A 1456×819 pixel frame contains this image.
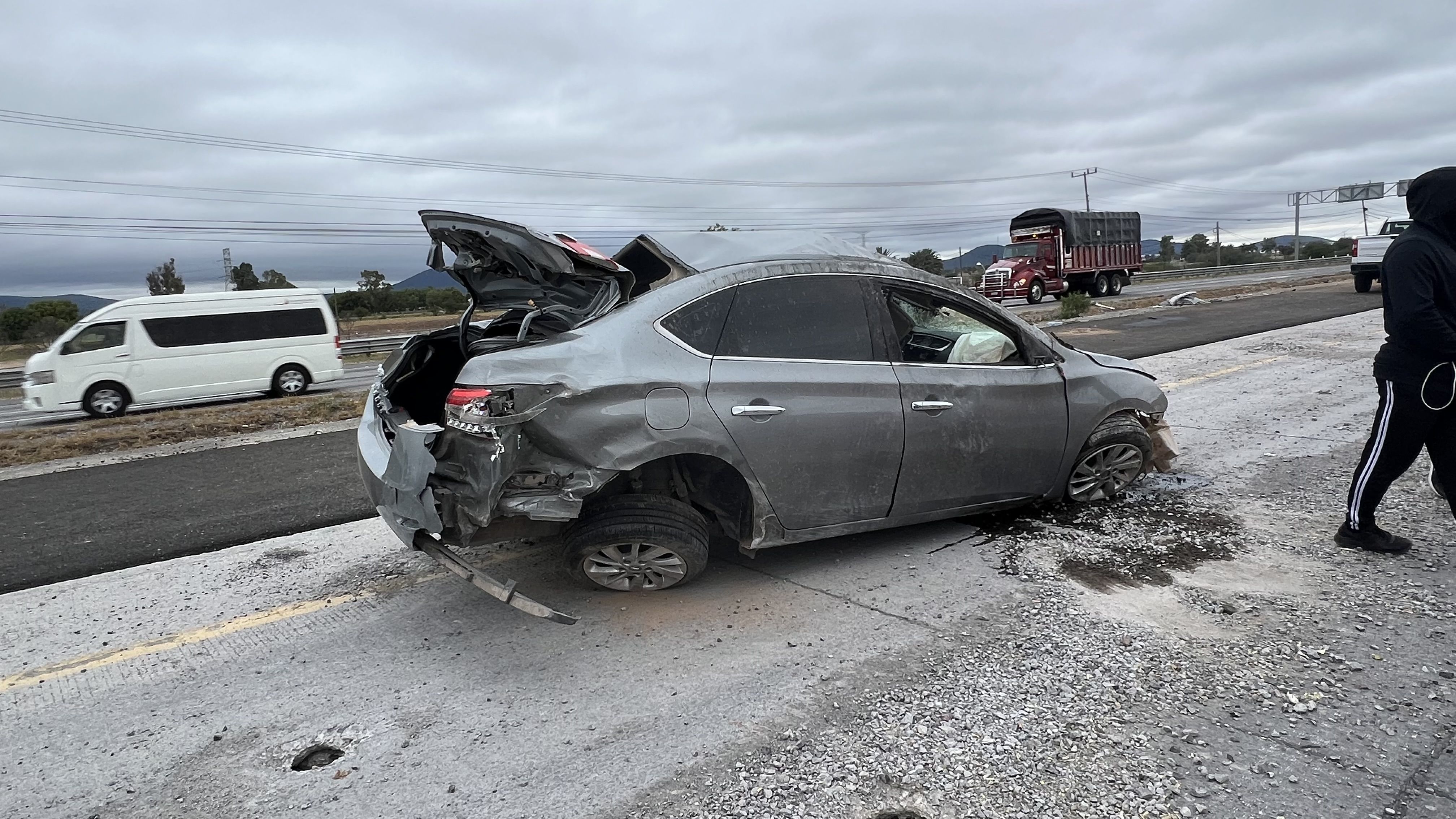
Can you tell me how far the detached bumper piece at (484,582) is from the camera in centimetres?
344

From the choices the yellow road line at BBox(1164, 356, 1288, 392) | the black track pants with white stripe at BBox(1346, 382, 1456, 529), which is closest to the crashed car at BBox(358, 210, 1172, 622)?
the black track pants with white stripe at BBox(1346, 382, 1456, 529)

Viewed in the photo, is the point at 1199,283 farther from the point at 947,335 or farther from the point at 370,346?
the point at 947,335

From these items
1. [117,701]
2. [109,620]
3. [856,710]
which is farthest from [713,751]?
[109,620]

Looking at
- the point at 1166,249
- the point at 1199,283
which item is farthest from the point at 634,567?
the point at 1166,249

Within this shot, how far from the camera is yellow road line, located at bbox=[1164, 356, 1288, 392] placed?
9.63m

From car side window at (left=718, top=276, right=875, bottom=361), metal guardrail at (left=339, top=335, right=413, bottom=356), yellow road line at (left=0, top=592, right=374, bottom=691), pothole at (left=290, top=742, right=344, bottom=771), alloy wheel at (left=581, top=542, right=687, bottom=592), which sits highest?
car side window at (left=718, top=276, right=875, bottom=361)

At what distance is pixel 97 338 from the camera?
624 inches

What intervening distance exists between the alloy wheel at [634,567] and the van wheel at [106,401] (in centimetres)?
1609

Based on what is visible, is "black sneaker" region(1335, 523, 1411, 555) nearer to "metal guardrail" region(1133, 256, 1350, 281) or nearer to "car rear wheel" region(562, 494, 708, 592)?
"car rear wheel" region(562, 494, 708, 592)

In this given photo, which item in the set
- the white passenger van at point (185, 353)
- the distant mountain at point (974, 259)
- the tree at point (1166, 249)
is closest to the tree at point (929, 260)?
the distant mountain at point (974, 259)

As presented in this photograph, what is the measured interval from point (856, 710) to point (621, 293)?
2133mm

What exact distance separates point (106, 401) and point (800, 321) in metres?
16.8

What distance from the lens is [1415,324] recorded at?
13.0 feet

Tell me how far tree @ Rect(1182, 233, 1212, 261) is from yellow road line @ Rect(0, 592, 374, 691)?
3682 inches
